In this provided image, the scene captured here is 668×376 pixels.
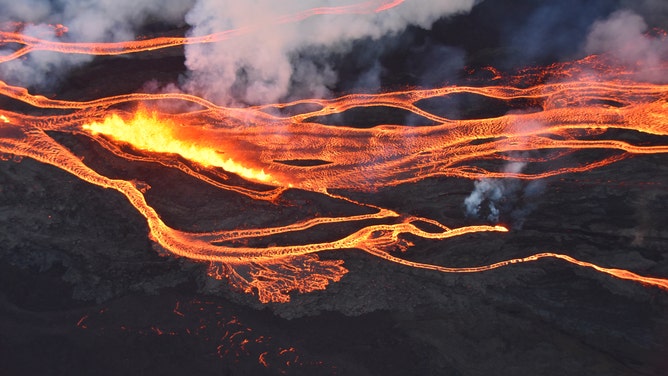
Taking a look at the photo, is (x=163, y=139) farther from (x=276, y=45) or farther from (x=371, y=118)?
(x=371, y=118)

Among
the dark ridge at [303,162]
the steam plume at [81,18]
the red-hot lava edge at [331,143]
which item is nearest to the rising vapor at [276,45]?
the red-hot lava edge at [331,143]

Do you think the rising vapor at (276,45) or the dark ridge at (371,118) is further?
the rising vapor at (276,45)

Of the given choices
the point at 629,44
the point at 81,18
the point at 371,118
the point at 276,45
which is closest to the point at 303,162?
the point at 371,118

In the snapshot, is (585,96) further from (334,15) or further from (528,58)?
(334,15)

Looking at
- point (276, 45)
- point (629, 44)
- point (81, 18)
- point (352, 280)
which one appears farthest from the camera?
point (81, 18)

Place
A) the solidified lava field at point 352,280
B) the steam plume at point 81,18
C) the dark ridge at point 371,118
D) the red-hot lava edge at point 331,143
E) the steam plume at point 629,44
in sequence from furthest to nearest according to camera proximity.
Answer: the steam plume at point 81,18
the steam plume at point 629,44
the dark ridge at point 371,118
the red-hot lava edge at point 331,143
the solidified lava field at point 352,280


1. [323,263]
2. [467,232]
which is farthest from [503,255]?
[323,263]

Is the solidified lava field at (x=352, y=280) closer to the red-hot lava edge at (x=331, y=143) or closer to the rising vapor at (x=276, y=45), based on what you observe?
the red-hot lava edge at (x=331, y=143)
